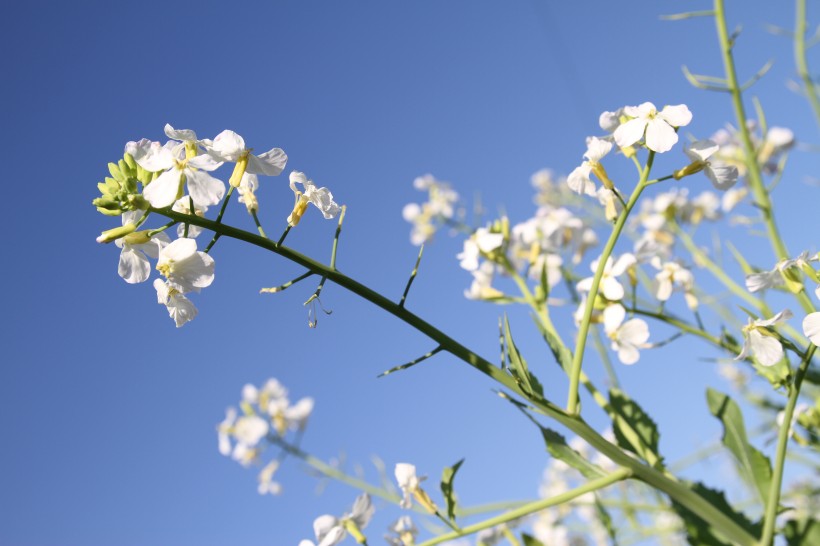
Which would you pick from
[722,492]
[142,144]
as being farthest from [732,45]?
[142,144]

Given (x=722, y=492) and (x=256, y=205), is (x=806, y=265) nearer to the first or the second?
(x=722, y=492)

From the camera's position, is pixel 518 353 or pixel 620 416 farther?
pixel 620 416

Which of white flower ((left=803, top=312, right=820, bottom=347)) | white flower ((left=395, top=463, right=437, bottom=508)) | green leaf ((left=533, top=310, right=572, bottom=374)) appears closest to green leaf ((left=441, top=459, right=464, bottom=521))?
white flower ((left=395, top=463, right=437, bottom=508))

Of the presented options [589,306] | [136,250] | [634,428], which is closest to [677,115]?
[589,306]

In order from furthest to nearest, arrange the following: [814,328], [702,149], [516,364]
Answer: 1. [702,149]
2. [516,364]
3. [814,328]

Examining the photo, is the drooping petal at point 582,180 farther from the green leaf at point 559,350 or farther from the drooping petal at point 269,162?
the drooping petal at point 269,162

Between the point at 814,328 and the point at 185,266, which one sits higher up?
the point at 185,266

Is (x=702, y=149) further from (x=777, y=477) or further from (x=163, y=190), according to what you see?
(x=163, y=190)
